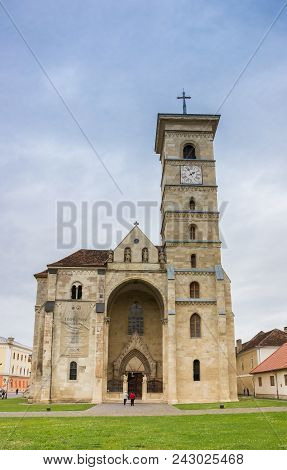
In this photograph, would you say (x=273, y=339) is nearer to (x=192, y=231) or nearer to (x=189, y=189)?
(x=192, y=231)

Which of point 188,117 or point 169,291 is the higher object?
point 188,117

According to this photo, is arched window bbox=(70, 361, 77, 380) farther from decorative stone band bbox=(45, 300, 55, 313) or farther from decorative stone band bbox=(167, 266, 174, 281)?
decorative stone band bbox=(167, 266, 174, 281)

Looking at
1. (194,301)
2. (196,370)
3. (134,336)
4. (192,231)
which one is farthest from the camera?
(192,231)

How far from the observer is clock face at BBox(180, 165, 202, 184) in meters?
43.4

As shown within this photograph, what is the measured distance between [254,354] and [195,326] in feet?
71.4

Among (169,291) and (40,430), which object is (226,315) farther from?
(40,430)

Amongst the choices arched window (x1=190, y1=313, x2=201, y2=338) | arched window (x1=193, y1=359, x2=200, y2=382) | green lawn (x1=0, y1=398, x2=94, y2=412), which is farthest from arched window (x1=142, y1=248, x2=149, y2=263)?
green lawn (x1=0, y1=398, x2=94, y2=412)

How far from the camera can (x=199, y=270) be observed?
129 ft

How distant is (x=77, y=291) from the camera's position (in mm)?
38844

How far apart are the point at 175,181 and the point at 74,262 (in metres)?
12.5

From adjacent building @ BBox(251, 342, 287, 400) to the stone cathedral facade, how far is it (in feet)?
21.9

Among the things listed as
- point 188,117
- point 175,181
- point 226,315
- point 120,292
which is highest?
point 188,117

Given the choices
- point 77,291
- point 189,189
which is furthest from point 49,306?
point 189,189

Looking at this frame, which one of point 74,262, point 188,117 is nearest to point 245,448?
point 74,262
